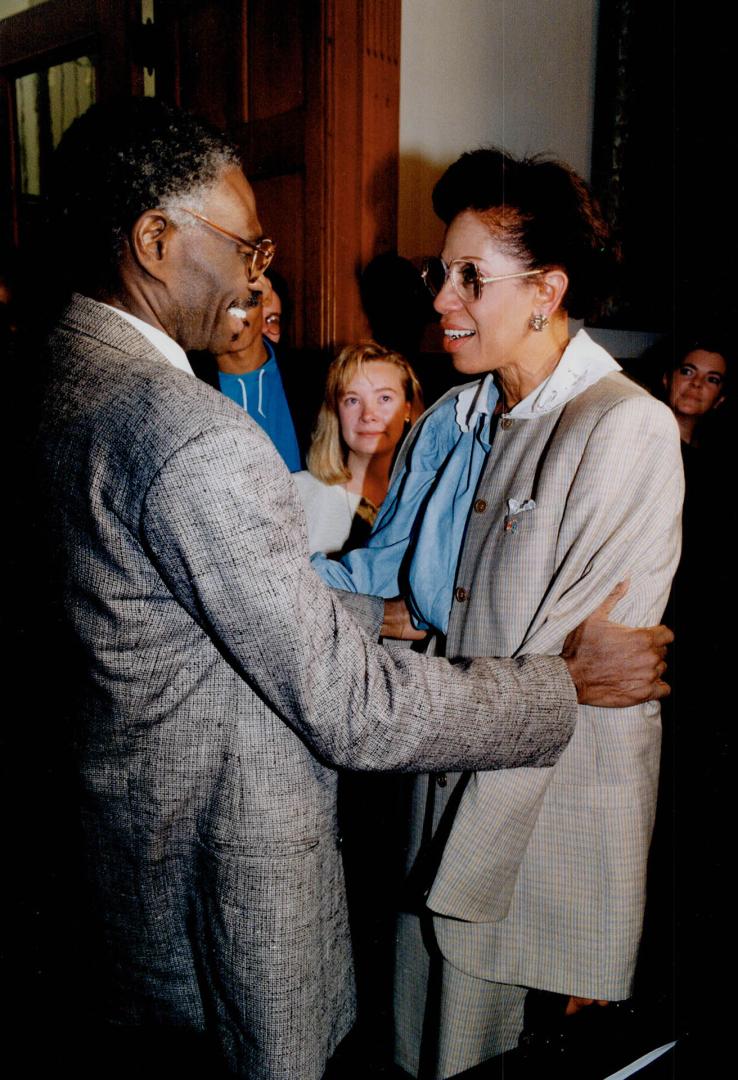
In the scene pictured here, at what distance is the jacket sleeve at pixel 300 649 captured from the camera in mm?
932

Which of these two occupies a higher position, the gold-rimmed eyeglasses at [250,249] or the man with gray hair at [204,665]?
the gold-rimmed eyeglasses at [250,249]

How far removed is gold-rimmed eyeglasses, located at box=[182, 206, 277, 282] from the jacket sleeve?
1.27 feet

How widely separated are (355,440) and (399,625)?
4.18ft

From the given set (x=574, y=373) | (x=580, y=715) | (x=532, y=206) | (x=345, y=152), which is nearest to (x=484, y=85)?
(x=345, y=152)

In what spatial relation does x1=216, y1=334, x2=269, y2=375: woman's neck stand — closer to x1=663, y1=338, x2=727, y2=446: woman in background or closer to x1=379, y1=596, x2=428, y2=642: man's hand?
x1=379, y1=596, x2=428, y2=642: man's hand

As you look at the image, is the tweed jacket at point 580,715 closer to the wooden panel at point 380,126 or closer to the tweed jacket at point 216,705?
the tweed jacket at point 216,705

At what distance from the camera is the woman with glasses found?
1.30m

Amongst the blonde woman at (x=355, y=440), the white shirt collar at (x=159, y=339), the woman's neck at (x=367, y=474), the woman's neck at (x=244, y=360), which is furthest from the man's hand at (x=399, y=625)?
the woman's neck at (x=244, y=360)

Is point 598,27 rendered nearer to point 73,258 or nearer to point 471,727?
point 73,258

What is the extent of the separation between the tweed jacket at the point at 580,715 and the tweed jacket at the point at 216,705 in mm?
188

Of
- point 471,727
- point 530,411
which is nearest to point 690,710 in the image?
point 530,411

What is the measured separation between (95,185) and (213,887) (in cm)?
104

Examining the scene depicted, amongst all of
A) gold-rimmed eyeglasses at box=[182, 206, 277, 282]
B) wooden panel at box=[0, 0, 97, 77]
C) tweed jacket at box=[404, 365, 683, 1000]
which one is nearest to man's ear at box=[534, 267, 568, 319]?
tweed jacket at box=[404, 365, 683, 1000]

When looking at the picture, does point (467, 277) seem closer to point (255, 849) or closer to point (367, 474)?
point (255, 849)
